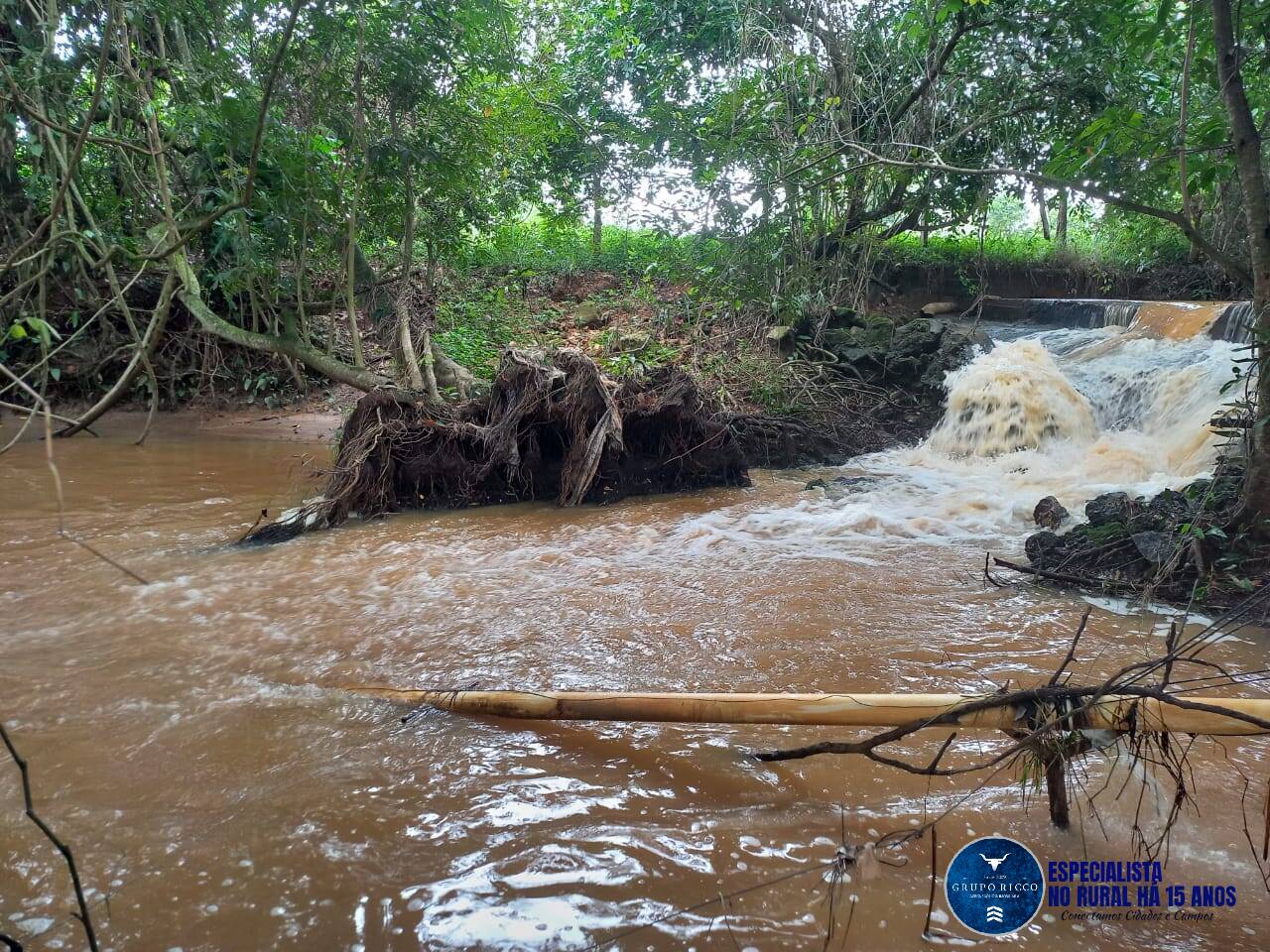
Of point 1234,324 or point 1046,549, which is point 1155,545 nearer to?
point 1046,549

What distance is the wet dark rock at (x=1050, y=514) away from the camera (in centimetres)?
471

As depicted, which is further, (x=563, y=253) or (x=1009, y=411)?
(x=563, y=253)

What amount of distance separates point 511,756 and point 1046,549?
3.22 m

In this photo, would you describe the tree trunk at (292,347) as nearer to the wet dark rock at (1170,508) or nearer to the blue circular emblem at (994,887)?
the wet dark rock at (1170,508)

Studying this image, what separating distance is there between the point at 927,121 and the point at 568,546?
722 cm

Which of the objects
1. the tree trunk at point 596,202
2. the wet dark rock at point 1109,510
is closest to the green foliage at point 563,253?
the tree trunk at point 596,202

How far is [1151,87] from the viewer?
8.12m

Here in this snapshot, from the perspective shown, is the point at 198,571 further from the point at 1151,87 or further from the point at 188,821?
the point at 1151,87

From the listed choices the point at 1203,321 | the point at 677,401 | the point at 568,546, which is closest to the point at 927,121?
the point at 1203,321

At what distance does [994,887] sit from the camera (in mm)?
1547

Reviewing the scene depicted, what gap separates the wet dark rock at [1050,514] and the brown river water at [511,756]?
1.54 ft

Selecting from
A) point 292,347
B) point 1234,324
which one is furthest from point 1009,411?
point 292,347

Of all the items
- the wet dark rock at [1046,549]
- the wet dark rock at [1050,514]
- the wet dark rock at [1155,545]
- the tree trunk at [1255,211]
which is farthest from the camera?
the wet dark rock at [1050,514]

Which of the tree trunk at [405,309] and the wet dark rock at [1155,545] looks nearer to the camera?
the wet dark rock at [1155,545]
